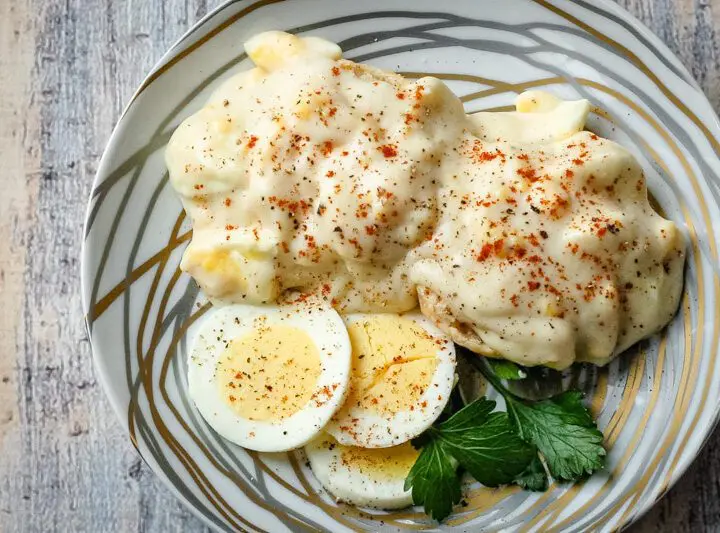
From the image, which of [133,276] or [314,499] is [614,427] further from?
[133,276]

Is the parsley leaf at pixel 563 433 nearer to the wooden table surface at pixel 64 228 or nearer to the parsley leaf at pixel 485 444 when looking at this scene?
the parsley leaf at pixel 485 444

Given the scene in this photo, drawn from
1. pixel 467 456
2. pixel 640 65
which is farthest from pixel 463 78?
pixel 467 456

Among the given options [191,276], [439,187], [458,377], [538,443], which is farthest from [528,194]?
[191,276]

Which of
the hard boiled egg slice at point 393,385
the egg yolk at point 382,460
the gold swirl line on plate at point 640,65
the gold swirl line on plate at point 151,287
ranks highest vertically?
the gold swirl line on plate at point 640,65

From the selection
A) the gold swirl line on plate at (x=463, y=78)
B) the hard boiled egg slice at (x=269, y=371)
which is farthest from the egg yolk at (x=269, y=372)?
the gold swirl line on plate at (x=463, y=78)

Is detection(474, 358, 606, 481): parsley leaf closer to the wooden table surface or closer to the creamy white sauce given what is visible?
the creamy white sauce

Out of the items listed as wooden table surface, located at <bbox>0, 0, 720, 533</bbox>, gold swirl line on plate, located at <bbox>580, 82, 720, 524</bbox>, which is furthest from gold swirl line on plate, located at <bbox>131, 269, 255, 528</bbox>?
gold swirl line on plate, located at <bbox>580, 82, 720, 524</bbox>

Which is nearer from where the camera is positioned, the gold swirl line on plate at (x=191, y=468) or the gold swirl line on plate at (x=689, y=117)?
the gold swirl line on plate at (x=689, y=117)

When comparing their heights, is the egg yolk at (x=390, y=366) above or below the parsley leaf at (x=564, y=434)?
above

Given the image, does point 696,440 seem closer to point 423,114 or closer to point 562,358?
point 562,358
